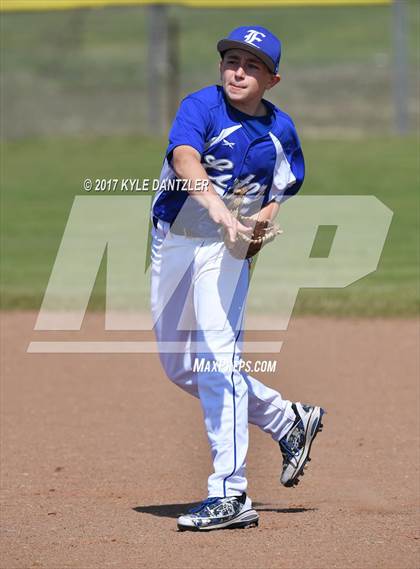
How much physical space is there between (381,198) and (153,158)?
398 cm

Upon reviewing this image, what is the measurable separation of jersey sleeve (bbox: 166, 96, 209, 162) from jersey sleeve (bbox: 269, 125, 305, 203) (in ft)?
1.41

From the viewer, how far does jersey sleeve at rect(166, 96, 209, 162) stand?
520 cm

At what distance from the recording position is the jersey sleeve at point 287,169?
5.57 metres

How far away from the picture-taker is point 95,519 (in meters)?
5.54

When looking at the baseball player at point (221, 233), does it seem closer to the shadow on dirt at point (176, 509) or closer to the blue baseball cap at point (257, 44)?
the blue baseball cap at point (257, 44)

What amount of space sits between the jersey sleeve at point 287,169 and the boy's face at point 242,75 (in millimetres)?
304

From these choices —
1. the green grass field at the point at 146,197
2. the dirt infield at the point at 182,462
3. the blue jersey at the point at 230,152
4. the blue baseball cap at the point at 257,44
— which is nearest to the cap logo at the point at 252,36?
the blue baseball cap at the point at 257,44

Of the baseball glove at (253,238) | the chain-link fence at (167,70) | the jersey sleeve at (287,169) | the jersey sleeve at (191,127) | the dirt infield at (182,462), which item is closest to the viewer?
the dirt infield at (182,462)

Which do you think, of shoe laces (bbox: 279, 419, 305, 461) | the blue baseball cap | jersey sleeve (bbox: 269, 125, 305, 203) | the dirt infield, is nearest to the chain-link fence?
the dirt infield

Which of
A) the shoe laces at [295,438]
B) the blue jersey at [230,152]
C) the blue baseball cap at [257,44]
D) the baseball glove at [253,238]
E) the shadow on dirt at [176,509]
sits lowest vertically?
the shadow on dirt at [176,509]

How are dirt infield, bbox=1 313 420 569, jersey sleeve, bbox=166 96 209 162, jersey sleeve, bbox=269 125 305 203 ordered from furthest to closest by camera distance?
jersey sleeve, bbox=269 125 305 203 < jersey sleeve, bbox=166 96 209 162 < dirt infield, bbox=1 313 420 569

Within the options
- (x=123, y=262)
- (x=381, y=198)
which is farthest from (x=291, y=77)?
(x=123, y=262)

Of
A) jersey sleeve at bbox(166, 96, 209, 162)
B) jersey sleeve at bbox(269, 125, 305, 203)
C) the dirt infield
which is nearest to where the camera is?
the dirt infield

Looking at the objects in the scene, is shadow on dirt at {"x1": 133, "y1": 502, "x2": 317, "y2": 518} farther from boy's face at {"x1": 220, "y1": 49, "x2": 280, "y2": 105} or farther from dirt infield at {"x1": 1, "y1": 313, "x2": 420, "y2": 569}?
boy's face at {"x1": 220, "y1": 49, "x2": 280, "y2": 105}
